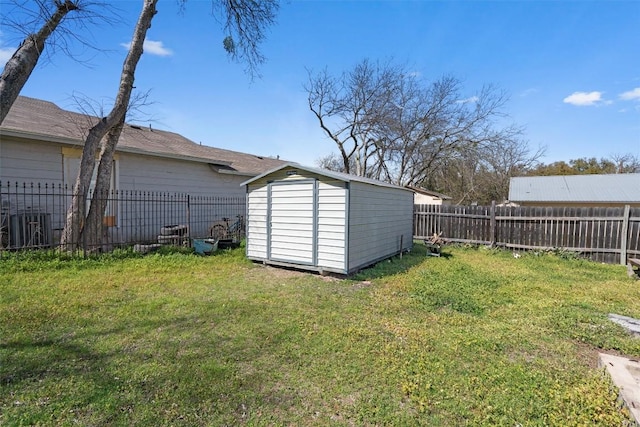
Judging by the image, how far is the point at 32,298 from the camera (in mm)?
4367

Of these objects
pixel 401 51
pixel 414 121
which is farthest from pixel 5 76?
pixel 414 121

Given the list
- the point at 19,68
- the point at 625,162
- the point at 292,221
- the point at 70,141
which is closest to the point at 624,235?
the point at 292,221

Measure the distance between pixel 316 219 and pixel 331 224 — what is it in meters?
0.37

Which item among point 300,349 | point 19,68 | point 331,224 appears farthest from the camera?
point 331,224

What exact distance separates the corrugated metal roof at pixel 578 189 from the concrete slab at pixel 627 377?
16470 mm

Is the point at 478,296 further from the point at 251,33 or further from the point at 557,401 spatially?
the point at 251,33

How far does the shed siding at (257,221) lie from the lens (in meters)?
7.16

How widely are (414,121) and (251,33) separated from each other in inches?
561

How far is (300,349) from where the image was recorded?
3139 mm

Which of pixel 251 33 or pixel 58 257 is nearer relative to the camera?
pixel 58 257

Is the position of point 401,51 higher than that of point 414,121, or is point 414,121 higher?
point 401,51

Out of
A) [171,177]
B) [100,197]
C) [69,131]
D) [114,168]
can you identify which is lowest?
[100,197]

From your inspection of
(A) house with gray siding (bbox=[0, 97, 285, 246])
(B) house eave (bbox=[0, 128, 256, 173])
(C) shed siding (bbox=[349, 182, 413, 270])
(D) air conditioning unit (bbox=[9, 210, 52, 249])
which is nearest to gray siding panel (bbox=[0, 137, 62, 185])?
(A) house with gray siding (bbox=[0, 97, 285, 246])

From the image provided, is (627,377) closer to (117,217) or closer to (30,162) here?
(117,217)
